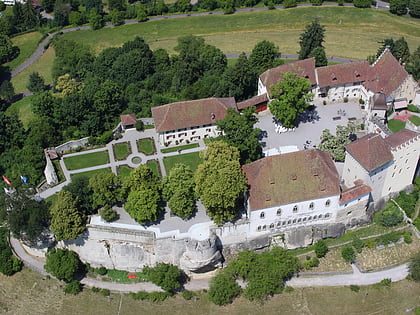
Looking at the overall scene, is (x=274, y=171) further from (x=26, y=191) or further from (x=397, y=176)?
(x=26, y=191)

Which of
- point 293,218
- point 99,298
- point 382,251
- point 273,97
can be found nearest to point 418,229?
point 382,251

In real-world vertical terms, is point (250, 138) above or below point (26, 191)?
above

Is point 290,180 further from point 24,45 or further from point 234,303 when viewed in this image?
point 24,45

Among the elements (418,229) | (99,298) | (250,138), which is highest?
(250,138)

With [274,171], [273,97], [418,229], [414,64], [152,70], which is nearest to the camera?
[274,171]

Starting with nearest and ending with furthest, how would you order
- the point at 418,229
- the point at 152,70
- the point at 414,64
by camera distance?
the point at 418,229 → the point at 414,64 → the point at 152,70

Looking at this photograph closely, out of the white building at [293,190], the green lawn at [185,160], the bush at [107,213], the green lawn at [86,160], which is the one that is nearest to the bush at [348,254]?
the white building at [293,190]

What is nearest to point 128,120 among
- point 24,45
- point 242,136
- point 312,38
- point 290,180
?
point 242,136
